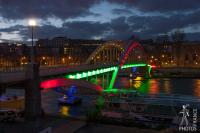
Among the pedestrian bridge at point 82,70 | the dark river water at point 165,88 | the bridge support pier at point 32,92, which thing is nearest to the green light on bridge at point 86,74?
the pedestrian bridge at point 82,70

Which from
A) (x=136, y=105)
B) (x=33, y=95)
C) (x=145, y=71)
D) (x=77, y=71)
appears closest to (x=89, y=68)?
(x=77, y=71)

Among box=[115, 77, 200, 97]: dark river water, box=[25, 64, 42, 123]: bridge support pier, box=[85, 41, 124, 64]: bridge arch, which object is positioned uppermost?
box=[85, 41, 124, 64]: bridge arch

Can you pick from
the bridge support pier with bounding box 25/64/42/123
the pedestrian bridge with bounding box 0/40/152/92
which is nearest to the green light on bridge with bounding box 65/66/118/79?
the pedestrian bridge with bounding box 0/40/152/92

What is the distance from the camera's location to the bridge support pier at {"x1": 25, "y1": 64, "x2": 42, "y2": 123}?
24.4m

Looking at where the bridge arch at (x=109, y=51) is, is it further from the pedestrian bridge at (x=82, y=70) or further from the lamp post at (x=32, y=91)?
the lamp post at (x=32, y=91)

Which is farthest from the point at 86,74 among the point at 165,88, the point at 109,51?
the point at 165,88

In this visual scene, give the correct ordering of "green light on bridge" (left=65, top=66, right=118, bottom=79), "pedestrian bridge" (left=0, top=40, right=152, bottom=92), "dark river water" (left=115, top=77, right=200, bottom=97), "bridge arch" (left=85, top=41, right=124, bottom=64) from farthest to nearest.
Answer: "bridge arch" (left=85, top=41, right=124, bottom=64) < "dark river water" (left=115, top=77, right=200, bottom=97) < "green light on bridge" (left=65, top=66, right=118, bottom=79) < "pedestrian bridge" (left=0, top=40, right=152, bottom=92)

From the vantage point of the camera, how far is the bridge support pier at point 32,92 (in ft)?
80.2

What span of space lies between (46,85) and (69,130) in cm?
612

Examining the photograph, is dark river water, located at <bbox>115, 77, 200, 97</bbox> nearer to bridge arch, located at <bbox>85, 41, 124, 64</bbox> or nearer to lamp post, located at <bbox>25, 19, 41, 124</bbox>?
bridge arch, located at <bbox>85, 41, 124, 64</bbox>

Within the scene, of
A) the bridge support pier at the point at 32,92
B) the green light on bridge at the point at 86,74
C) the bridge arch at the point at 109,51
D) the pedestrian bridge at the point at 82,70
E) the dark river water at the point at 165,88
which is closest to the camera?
the pedestrian bridge at the point at 82,70

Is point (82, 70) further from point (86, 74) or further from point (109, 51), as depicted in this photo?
point (109, 51)

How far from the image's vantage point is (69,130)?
23062 mm

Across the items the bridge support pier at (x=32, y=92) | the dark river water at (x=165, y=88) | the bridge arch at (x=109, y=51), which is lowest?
the dark river water at (x=165, y=88)
